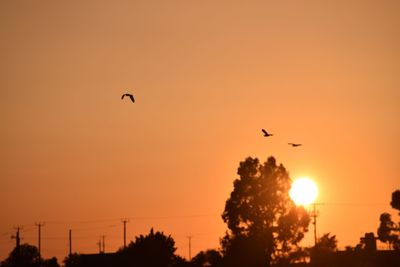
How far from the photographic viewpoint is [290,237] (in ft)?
304

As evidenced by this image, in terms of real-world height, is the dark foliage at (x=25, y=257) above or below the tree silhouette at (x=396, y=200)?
below

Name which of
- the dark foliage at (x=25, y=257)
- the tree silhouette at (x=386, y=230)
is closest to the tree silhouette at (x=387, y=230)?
the tree silhouette at (x=386, y=230)

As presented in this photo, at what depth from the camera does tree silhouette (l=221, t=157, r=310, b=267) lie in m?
91.4

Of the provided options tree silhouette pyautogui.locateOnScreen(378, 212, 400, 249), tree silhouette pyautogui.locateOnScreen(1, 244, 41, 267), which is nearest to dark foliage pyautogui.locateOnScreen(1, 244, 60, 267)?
tree silhouette pyautogui.locateOnScreen(1, 244, 41, 267)

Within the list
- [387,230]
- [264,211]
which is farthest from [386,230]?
[264,211]

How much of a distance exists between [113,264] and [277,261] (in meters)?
23.6

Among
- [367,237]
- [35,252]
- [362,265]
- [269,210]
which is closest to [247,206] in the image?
[269,210]

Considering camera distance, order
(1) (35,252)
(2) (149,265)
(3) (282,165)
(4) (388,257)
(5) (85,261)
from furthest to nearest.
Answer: (1) (35,252), (5) (85,261), (4) (388,257), (3) (282,165), (2) (149,265)

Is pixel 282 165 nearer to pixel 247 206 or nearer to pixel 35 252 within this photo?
pixel 247 206

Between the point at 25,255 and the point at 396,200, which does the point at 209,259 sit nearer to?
the point at 396,200

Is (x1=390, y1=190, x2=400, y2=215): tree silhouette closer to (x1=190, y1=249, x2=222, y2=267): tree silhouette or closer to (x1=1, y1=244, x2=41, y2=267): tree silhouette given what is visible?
(x1=190, y1=249, x2=222, y2=267): tree silhouette

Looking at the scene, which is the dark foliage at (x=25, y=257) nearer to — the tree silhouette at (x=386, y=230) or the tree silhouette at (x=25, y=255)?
the tree silhouette at (x=25, y=255)

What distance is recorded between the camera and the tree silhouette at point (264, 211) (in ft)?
300

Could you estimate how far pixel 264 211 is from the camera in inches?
3652
